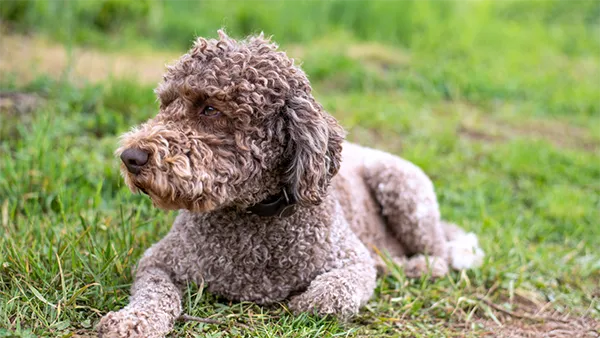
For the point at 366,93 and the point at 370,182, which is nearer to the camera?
the point at 370,182

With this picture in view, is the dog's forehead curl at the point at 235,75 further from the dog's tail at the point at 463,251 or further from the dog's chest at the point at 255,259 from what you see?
the dog's tail at the point at 463,251

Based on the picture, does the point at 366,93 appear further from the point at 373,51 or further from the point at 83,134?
the point at 83,134

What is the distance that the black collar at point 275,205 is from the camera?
11.2ft

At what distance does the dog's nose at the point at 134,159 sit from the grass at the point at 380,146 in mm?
753

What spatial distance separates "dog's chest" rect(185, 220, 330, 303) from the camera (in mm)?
3527

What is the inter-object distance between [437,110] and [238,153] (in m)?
5.10

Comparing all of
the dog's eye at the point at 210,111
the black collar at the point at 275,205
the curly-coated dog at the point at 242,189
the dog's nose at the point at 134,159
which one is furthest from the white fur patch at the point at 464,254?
the dog's nose at the point at 134,159

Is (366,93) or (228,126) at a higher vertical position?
(228,126)

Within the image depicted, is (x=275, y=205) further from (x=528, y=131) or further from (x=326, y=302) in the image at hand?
(x=528, y=131)

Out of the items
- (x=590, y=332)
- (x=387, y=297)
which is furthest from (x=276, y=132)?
(x=590, y=332)

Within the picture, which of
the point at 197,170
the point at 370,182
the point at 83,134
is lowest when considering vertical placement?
the point at 83,134

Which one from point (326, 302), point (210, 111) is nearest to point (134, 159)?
point (210, 111)

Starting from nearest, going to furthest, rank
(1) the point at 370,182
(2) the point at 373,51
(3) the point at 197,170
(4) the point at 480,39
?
(3) the point at 197,170 → (1) the point at 370,182 → (2) the point at 373,51 → (4) the point at 480,39

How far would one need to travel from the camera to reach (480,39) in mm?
10516
